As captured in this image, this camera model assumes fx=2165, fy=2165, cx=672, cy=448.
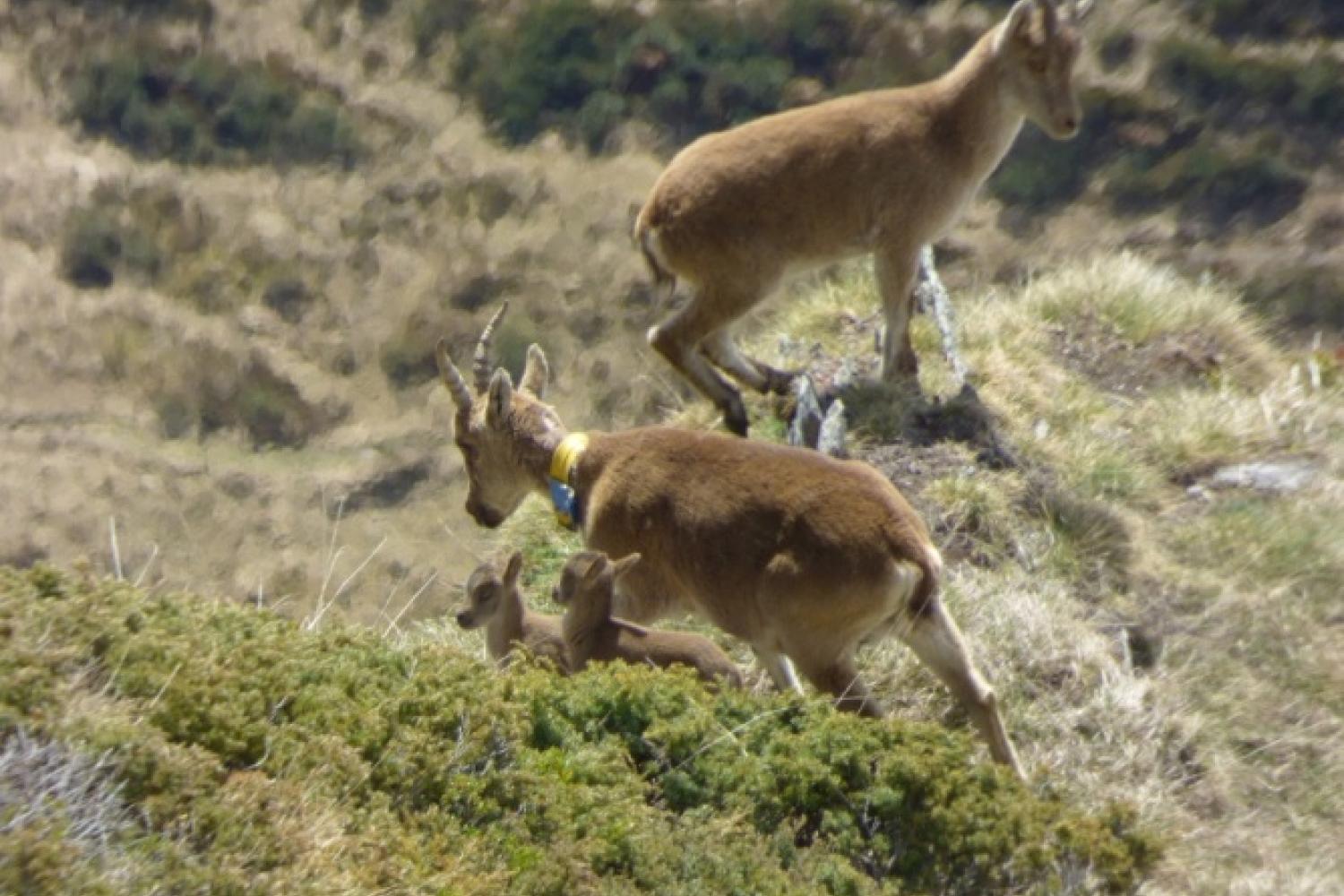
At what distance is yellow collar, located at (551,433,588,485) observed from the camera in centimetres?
935

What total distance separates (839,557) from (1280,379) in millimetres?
5598

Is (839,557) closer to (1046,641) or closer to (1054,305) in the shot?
(1046,641)

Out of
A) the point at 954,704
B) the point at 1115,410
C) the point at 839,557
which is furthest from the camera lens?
the point at 1115,410

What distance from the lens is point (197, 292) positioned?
Result: 46812 millimetres

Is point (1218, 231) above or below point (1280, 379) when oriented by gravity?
below

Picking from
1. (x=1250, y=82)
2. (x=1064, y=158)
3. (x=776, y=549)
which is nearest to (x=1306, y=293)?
(x=1064, y=158)

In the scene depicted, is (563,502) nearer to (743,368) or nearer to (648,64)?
(743,368)

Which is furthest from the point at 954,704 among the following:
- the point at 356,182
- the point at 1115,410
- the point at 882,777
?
the point at 356,182

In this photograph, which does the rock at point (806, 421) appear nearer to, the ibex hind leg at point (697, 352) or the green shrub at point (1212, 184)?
the ibex hind leg at point (697, 352)

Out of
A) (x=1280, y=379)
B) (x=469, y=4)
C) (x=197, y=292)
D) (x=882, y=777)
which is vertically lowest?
(x=197, y=292)

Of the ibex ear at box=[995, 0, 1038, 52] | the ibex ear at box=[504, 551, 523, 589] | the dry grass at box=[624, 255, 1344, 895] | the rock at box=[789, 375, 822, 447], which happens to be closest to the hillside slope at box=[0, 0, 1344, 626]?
the dry grass at box=[624, 255, 1344, 895]

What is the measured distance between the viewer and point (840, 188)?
11.0 m

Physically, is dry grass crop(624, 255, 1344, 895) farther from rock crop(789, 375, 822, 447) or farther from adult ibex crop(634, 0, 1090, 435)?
adult ibex crop(634, 0, 1090, 435)

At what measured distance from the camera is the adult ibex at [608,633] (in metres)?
8.60
